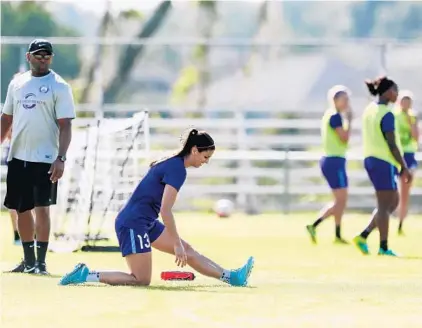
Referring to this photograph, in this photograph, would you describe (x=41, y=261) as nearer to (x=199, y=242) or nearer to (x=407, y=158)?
(x=199, y=242)

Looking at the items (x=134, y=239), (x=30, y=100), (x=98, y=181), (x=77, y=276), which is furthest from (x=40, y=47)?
(x=98, y=181)

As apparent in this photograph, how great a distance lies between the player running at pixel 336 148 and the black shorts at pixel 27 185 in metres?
5.89

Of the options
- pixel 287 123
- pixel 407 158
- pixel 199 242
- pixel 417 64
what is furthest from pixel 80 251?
pixel 417 64

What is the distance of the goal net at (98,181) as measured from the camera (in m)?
17.1

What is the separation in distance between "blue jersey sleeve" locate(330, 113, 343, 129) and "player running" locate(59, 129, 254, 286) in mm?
6393

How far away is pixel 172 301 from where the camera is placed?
10672 mm

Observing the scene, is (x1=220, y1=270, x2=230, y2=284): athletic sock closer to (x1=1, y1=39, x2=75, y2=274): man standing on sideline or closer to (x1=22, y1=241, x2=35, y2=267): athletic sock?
(x1=1, y1=39, x2=75, y2=274): man standing on sideline

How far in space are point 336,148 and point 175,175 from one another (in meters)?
A: 7.15

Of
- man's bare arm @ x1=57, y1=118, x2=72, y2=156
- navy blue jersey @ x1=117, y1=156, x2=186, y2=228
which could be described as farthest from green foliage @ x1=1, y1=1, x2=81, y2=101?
navy blue jersey @ x1=117, y1=156, x2=186, y2=228

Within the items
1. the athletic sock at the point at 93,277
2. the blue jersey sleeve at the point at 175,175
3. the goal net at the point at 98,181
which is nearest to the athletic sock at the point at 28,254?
the athletic sock at the point at 93,277

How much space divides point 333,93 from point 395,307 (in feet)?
26.4

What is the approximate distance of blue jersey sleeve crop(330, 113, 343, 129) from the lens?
721 inches

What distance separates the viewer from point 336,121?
18.3 meters

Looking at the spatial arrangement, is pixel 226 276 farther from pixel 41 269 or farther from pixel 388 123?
pixel 388 123
